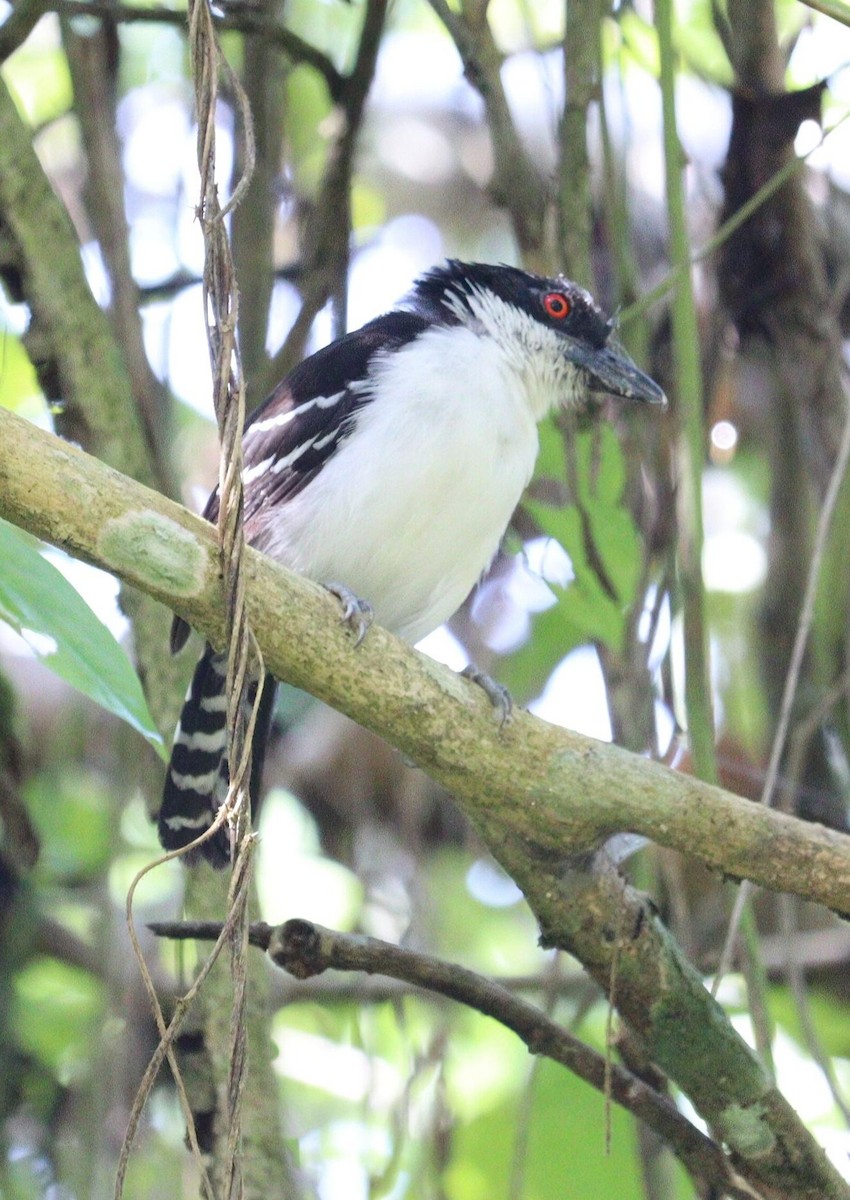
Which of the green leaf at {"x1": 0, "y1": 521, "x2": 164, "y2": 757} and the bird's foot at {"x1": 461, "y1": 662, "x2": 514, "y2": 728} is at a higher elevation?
the bird's foot at {"x1": 461, "y1": 662, "x2": 514, "y2": 728}

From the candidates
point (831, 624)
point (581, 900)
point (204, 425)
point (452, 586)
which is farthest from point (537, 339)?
point (204, 425)

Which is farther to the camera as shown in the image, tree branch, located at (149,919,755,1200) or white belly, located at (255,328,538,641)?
white belly, located at (255,328,538,641)

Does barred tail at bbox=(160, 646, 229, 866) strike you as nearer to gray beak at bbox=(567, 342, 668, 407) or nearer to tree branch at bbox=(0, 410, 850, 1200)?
tree branch at bbox=(0, 410, 850, 1200)

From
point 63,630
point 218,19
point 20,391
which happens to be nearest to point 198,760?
point 63,630

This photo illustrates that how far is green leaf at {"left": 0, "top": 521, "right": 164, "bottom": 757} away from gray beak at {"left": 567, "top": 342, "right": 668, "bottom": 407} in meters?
2.28

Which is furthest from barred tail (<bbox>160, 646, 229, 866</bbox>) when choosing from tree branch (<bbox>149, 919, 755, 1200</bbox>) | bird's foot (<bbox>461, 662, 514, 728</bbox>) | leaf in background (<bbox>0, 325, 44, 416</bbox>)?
leaf in background (<bbox>0, 325, 44, 416</bbox>)

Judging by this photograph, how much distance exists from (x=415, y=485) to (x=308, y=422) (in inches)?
14.0

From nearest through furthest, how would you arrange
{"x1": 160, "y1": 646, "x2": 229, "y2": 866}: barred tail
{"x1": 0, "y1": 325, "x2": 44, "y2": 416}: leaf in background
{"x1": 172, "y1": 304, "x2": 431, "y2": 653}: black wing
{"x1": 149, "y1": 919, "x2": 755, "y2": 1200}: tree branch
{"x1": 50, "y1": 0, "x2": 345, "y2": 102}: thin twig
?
{"x1": 149, "y1": 919, "x2": 755, "y2": 1200}: tree branch, {"x1": 160, "y1": 646, "x2": 229, "y2": 866}: barred tail, {"x1": 172, "y1": 304, "x2": 431, "y2": 653}: black wing, {"x1": 50, "y1": 0, "x2": 345, "y2": 102}: thin twig, {"x1": 0, "y1": 325, "x2": 44, "y2": 416}: leaf in background

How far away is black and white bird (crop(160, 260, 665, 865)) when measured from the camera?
3.52m

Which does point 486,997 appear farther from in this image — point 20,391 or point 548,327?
point 20,391

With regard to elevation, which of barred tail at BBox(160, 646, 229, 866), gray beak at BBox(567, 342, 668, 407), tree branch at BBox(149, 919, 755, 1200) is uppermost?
gray beak at BBox(567, 342, 668, 407)

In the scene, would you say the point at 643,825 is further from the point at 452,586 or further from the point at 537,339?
the point at 537,339

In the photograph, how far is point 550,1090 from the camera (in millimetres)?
4176

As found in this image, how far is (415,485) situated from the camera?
3523 millimetres
